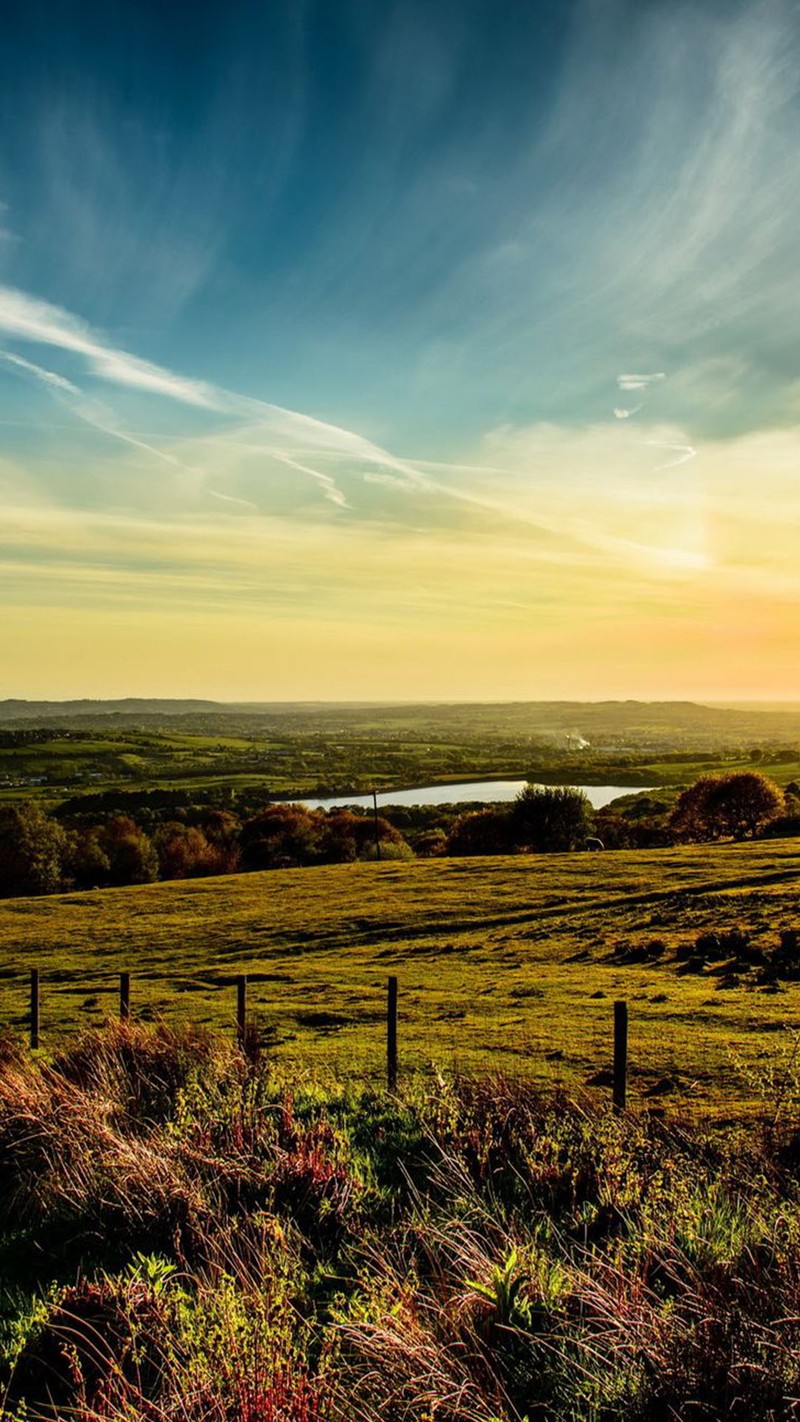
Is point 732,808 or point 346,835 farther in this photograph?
point 346,835

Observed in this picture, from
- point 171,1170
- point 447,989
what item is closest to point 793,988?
point 447,989

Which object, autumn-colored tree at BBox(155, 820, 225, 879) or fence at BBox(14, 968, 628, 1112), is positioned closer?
fence at BBox(14, 968, 628, 1112)

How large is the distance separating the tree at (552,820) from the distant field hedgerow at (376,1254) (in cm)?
7439

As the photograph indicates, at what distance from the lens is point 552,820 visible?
87.2 metres

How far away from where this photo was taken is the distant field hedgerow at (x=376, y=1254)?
551cm

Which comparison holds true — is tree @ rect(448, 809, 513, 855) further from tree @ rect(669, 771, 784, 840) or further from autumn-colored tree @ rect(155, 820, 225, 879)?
autumn-colored tree @ rect(155, 820, 225, 879)

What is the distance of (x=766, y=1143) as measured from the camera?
10.0 m

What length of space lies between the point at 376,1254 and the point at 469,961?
27031 millimetres

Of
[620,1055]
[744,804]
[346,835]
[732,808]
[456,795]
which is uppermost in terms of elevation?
[620,1055]

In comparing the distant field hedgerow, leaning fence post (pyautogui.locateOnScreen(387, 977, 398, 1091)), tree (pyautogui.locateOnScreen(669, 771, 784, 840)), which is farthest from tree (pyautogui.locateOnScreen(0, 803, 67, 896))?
leaning fence post (pyautogui.locateOnScreen(387, 977, 398, 1091))

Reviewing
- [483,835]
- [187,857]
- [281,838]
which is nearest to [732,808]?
[483,835]

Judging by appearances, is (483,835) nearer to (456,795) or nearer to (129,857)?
(129,857)

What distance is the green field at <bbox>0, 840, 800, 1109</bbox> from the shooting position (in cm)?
1967

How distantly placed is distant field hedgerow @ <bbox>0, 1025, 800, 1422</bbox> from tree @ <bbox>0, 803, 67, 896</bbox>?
8697 cm
